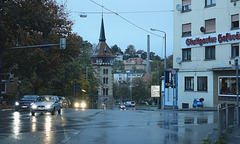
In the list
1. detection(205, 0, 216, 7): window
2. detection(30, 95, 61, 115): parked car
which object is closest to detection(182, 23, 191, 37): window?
detection(205, 0, 216, 7): window

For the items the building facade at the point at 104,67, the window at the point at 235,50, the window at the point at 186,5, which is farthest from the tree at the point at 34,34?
the building facade at the point at 104,67

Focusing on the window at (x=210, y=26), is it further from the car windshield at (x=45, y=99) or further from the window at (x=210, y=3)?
the car windshield at (x=45, y=99)

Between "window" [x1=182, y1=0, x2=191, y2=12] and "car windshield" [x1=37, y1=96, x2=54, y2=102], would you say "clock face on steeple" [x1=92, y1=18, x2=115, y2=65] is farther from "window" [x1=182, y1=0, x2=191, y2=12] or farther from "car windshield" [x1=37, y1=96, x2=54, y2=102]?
"car windshield" [x1=37, y1=96, x2=54, y2=102]

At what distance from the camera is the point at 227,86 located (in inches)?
1417

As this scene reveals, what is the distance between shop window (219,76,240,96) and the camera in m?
35.3

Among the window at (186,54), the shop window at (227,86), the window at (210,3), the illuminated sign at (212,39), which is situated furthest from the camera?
the window at (186,54)

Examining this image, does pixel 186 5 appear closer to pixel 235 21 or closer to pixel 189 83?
pixel 235 21

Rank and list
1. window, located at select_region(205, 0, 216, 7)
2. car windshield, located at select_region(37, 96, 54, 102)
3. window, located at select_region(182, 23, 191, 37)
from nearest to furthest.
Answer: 1. car windshield, located at select_region(37, 96, 54, 102)
2. window, located at select_region(205, 0, 216, 7)
3. window, located at select_region(182, 23, 191, 37)

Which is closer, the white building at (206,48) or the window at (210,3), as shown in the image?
the white building at (206,48)

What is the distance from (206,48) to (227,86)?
477 cm

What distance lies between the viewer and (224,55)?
35.9 m

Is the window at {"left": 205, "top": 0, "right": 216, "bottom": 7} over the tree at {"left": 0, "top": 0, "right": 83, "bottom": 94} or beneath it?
over

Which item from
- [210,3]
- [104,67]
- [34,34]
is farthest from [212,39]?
[104,67]

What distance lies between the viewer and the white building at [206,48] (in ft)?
116
